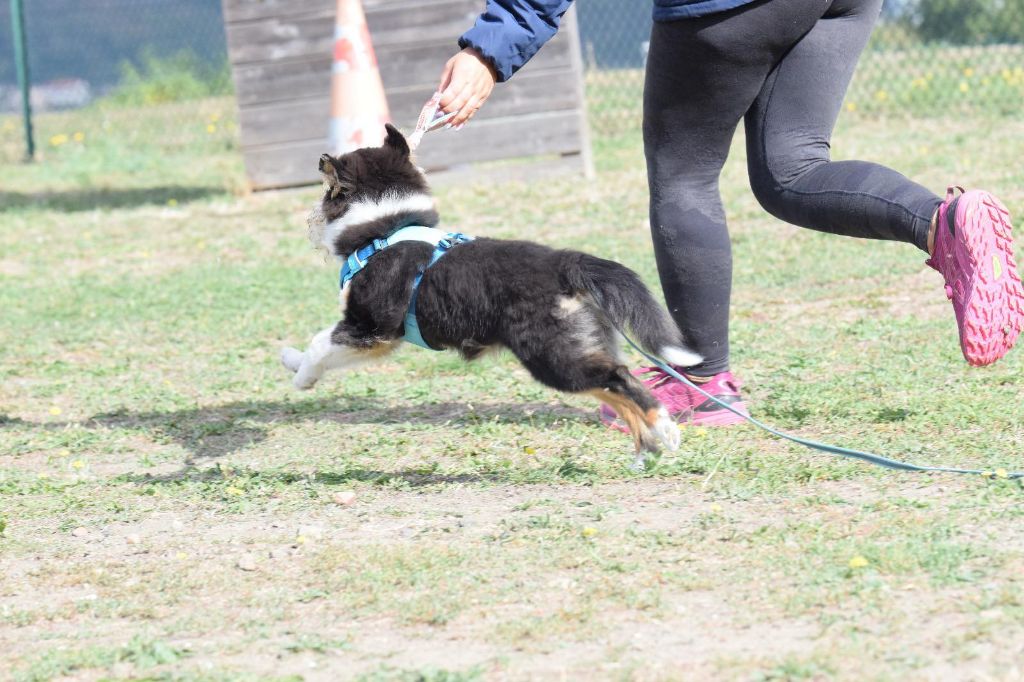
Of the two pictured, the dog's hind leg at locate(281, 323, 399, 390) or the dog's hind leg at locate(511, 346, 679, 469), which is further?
the dog's hind leg at locate(281, 323, 399, 390)

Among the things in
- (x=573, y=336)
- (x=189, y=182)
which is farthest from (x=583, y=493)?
(x=189, y=182)

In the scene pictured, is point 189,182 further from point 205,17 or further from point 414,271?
point 414,271

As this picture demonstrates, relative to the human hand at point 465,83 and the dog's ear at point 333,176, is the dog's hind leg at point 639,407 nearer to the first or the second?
the human hand at point 465,83

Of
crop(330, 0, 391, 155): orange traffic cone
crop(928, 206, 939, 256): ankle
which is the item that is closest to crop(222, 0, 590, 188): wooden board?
crop(330, 0, 391, 155): orange traffic cone

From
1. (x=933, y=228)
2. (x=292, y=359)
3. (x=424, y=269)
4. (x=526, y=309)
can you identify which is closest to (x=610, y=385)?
(x=526, y=309)

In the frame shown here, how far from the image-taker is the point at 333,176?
4000 mm

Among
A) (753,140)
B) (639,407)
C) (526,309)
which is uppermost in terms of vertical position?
(753,140)

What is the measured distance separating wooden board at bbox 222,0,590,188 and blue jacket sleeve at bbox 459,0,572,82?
5935 millimetres

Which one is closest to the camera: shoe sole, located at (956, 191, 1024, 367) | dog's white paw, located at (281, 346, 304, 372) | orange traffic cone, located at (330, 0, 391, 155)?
shoe sole, located at (956, 191, 1024, 367)

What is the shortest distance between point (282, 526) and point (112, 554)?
0.47 metres

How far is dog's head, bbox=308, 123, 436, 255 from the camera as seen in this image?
398cm

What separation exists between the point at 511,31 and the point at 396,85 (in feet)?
20.1

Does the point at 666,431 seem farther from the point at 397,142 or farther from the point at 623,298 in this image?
the point at 397,142

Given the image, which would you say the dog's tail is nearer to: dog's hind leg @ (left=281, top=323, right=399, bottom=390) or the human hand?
the human hand
